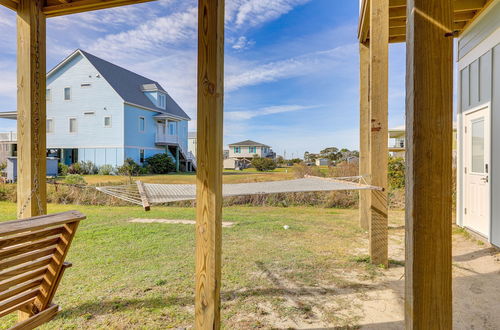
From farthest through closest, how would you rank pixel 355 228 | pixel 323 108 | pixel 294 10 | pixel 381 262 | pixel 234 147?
pixel 234 147 → pixel 323 108 → pixel 294 10 → pixel 355 228 → pixel 381 262

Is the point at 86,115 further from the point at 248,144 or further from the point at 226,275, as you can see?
the point at 248,144

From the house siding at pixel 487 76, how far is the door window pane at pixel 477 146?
27 cm

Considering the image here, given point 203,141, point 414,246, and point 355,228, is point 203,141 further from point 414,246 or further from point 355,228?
point 355,228

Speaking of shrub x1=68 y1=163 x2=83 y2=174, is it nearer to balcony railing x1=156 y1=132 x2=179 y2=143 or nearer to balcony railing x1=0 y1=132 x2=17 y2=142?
balcony railing x1=0 y1=132 x2=17 y2=142

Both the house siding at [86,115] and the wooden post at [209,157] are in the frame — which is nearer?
the wooden post at [209,157]

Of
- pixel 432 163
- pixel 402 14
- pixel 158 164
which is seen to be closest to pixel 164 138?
pixel 158 164

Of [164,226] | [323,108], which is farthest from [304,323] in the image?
[323,108]

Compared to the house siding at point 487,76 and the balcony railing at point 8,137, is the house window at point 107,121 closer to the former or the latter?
the balcony railing at point 8,137

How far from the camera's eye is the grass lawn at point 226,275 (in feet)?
6.42

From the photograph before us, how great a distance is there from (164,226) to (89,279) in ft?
6.50

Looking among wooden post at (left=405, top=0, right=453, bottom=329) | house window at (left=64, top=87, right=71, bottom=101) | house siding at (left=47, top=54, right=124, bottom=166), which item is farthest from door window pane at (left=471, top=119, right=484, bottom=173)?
house window at (left=64, top=87, right=71, bottom=101)

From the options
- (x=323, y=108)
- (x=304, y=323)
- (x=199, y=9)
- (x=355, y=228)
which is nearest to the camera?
(x=199, y=9)

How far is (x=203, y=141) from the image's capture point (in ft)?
4.53

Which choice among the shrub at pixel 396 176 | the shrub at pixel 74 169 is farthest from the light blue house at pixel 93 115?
the shrub at pixel 396 176
